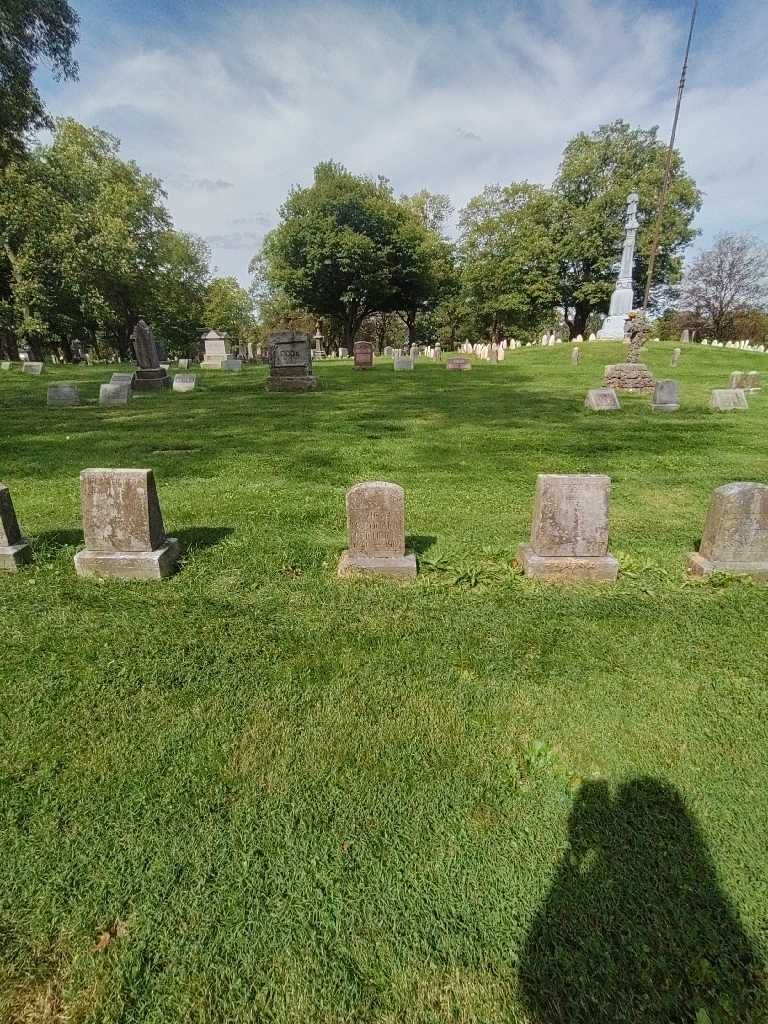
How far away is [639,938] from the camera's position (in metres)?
1.72

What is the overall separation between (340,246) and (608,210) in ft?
66.9

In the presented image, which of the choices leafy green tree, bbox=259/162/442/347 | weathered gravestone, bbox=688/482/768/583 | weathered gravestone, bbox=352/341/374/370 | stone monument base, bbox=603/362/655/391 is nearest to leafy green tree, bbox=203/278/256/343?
leafy green tree, bbox=259/162/442/347

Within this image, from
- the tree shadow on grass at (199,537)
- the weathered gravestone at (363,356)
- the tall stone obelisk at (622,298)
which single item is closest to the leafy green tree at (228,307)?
the weathered gravestone at (363,356)

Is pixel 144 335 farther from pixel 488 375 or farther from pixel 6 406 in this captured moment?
pixel 488 375

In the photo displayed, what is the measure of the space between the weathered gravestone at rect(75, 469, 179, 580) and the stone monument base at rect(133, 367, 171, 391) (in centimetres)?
1483

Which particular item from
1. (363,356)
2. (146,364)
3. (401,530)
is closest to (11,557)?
(401,530)

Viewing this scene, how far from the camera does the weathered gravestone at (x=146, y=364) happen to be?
16750 mm

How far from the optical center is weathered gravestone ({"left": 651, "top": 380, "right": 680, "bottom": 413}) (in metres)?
12.0

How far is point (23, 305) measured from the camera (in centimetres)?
2728

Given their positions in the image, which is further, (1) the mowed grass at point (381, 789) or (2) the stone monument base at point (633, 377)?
(2) the stone monument base at point (633, 377)

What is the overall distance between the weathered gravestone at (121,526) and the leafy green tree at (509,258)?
132ft

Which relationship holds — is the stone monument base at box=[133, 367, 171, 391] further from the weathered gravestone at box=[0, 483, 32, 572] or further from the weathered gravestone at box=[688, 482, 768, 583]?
the weathered gravestone at box=[688, 482, 768, 583]

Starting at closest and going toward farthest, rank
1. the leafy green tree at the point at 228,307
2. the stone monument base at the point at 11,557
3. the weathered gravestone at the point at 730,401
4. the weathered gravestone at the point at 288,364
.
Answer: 1. the stone monument base at the point at 11,557
2. the weathered gravestone at the point at 730,401
3. the weathered gravestone at the point at 288,364
4. the leafy green tree at the point at 228,307

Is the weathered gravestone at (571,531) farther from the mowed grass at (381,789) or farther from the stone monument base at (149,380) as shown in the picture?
the stone monument base at (149,380)
